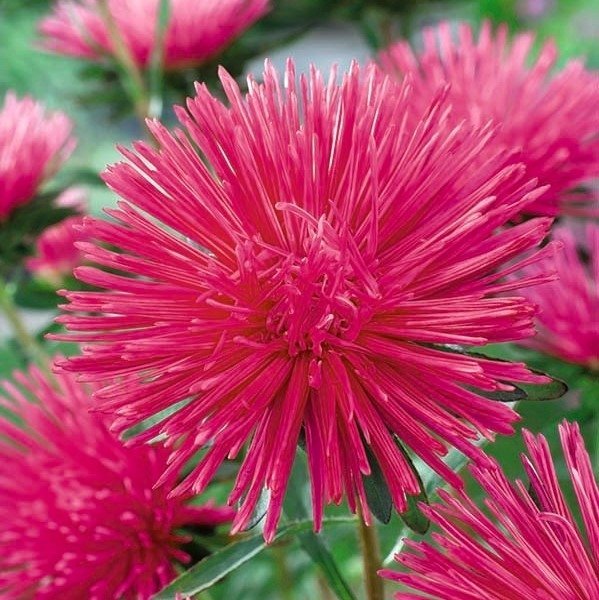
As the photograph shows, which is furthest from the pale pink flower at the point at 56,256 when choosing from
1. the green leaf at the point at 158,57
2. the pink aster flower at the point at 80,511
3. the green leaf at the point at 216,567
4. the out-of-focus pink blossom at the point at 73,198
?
the green leaf at the point at 216,567

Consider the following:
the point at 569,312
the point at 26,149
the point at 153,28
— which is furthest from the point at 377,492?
the point at 153,28

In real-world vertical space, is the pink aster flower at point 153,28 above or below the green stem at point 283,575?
above

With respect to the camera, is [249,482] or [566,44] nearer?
[249,482]

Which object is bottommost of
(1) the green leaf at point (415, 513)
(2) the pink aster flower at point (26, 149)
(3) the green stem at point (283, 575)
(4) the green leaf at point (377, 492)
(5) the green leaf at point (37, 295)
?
(3) the green stem at point (283, 575)

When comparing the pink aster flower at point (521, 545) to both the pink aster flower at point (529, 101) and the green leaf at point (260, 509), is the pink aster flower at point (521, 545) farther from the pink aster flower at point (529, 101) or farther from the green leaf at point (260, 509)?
the pink aster flower at point (529, 101)

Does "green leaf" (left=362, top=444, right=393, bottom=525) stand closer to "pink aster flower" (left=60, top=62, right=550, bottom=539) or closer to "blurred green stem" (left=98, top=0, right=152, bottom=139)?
"pink aster flower" (left=60, top=62, right=550, bottom=539)

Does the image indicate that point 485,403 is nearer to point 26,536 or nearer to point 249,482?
point 249,482

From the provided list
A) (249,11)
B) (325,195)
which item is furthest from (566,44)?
(325,195)
